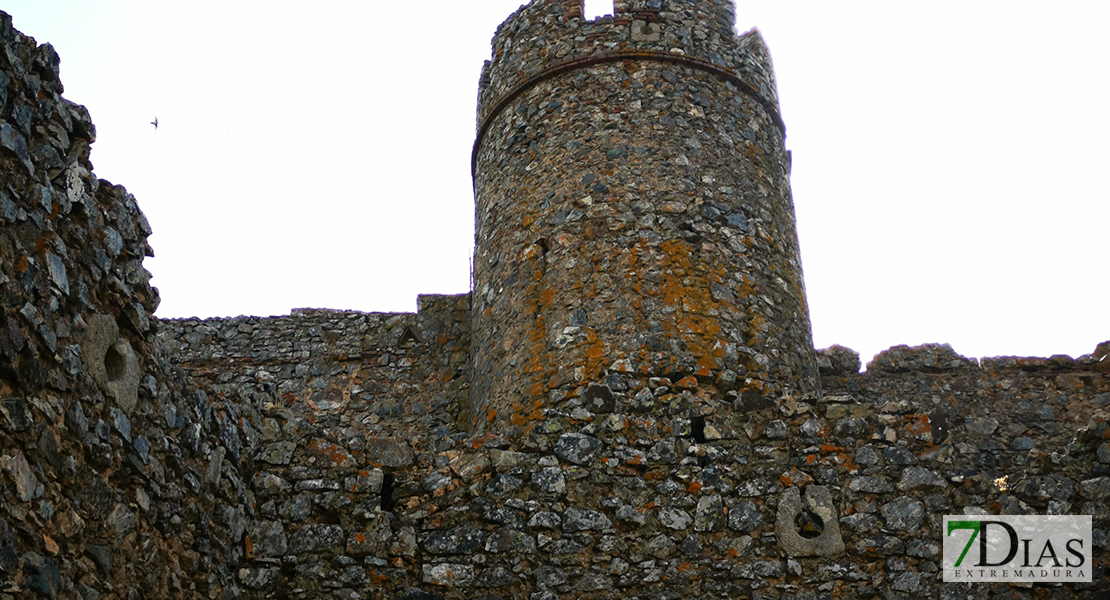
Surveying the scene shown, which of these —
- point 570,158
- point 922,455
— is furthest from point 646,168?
point 922,455

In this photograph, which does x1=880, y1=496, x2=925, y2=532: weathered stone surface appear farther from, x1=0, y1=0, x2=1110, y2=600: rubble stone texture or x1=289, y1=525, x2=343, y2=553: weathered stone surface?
x1=289, y1=525, x2=343, y2=553: weathered stone surface

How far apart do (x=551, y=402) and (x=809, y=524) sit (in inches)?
81.6

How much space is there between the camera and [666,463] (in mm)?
5574

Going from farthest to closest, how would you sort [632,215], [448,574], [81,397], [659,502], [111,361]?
[632,215] < [659,502] < [448,574] < [111,361] < [81,397]

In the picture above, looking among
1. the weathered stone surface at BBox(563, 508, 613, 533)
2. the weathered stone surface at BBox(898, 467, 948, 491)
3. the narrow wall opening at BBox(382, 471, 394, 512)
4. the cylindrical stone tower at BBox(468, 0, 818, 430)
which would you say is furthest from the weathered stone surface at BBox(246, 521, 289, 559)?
the weathered stone surface at BBox(898, 467, 948, 491)

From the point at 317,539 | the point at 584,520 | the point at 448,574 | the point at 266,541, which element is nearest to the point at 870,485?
the point at 584,520

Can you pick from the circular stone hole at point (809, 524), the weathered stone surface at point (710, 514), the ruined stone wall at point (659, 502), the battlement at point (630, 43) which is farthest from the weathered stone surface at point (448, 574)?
the battlement at point (630, 43)

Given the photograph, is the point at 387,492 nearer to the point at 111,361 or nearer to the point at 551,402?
the point at 551,402

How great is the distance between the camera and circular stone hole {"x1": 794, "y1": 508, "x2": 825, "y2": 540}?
531cm

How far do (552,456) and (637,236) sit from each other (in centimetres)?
225

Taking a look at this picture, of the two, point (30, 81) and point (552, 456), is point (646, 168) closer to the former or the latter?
point (552, 456)

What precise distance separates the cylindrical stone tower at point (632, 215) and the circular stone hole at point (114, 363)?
3125 millimetres

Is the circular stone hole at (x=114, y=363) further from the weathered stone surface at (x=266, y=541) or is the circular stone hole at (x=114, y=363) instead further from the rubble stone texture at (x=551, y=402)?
the weathered stone surface at (x=266, y=541)

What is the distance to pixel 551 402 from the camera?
22.1 feet
